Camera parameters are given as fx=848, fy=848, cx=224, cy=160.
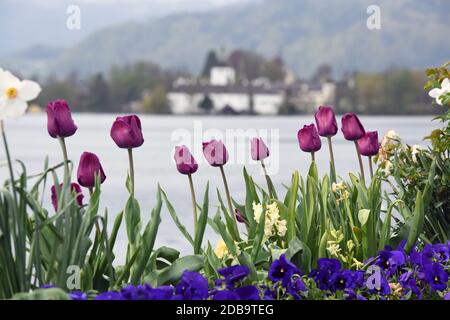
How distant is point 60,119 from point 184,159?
64cm

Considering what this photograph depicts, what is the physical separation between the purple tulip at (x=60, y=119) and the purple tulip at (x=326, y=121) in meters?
1.32

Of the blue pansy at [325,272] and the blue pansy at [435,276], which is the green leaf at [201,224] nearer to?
the blue pansy at [325,272]

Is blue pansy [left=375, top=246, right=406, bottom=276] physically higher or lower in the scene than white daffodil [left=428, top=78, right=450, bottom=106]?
lower

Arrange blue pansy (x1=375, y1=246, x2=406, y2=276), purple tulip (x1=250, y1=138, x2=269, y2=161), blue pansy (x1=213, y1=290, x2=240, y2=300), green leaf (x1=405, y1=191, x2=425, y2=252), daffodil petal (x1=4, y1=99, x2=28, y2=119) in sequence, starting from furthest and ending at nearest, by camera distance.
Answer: purple tulip (x1=250, y1=138, x2=269, y2=161), green leaf (x1=405, y1=191, x2=425, y2=252), blue pansy (x1=375, y1=246, x2=406, y2=276), blue pansy (x1=213, y1=290, x2=240, y2=300), daffodil petal (x1=4, y1=99, x2=28, y2=119)

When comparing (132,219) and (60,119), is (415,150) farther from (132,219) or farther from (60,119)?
(60,119)

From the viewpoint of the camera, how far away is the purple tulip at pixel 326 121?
4340 millimetres

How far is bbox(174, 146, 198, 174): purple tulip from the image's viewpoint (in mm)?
3980

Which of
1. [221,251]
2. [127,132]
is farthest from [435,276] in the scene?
[127,132]

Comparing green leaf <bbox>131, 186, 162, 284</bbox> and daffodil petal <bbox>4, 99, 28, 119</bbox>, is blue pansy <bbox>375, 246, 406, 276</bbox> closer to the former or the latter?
green leaf <bbox>131, 186, 162, 284</bbox>

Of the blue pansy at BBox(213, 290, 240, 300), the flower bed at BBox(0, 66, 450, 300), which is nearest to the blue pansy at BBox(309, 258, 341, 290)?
the flower bed at BBox(0, 66, 450, 300)

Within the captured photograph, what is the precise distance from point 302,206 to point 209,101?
76.6 m

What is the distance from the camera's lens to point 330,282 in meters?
3.53

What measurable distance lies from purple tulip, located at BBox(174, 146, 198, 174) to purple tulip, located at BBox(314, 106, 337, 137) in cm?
74

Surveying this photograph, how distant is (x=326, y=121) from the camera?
437 centimetres
